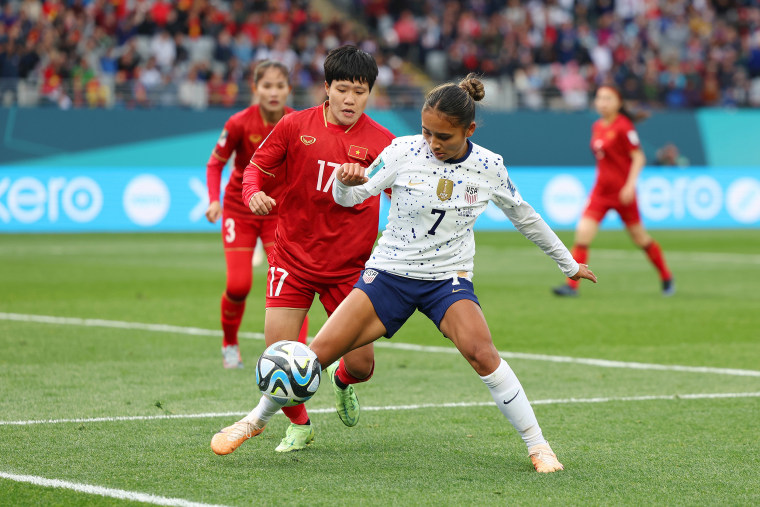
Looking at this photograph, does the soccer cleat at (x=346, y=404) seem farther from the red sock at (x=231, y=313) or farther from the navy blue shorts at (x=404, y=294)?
the red sock at (x=231, y=313)

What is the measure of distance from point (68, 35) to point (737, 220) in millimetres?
16228

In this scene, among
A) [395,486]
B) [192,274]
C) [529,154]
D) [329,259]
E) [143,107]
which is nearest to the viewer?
[395,486]

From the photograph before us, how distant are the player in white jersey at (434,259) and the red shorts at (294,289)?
0.55 m

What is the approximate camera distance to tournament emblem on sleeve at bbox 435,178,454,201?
18.0 feet

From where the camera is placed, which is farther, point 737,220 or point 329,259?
point 737,220

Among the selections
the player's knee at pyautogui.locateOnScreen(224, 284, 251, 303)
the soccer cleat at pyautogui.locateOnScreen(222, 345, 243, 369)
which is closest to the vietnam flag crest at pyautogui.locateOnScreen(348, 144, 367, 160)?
the player's knee at pyautogui.locateOnScreen(224, 284, 251, 303)

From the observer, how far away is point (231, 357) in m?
8.91

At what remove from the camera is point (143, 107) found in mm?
25078

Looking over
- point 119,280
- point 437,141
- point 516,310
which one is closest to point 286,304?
point 437,141

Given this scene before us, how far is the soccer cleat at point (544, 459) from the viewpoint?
543cm

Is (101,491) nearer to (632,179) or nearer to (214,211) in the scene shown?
(214,211)

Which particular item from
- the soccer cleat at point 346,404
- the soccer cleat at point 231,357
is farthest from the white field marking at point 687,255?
the soccer cleat at point 346,404

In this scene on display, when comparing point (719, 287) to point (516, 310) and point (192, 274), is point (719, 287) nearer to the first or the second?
point (516, 310)

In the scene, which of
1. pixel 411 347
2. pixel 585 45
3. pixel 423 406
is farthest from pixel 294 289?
pixel 585 45
